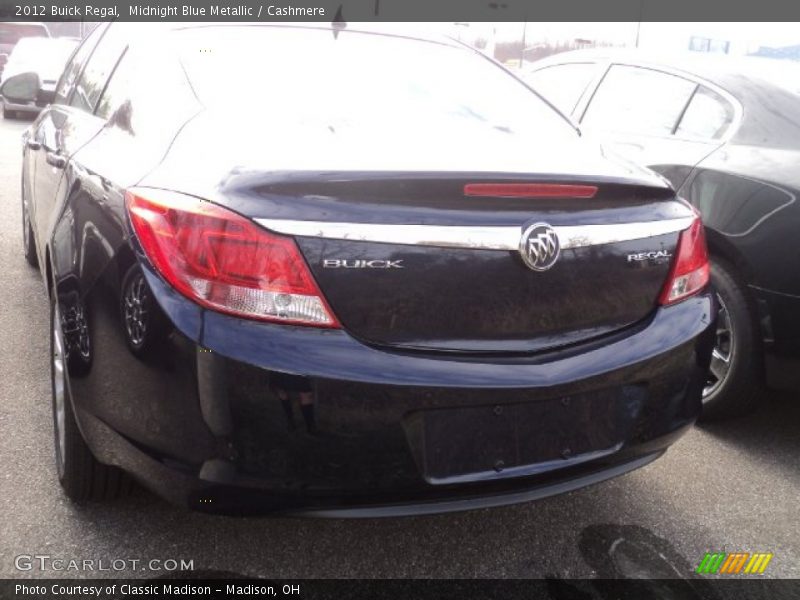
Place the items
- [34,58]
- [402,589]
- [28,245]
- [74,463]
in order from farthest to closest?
[34,58] < [28,245] < [74,463] < [402,589]

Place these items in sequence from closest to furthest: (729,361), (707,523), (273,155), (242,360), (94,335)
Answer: (242,360) < (273,155) < (94,335) < (707,523) < (729,361)

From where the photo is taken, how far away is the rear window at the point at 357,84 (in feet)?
7.41

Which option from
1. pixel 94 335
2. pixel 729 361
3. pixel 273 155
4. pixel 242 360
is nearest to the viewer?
pixel 242 360

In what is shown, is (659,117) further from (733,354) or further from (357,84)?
(357,84)

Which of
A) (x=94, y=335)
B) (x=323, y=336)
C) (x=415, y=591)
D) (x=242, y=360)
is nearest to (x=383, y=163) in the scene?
(x=323, y=336)

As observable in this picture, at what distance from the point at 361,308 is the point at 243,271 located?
10.3 inches

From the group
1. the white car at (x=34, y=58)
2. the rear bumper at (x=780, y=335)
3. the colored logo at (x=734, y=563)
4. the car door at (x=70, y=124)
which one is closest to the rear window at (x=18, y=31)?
the white car at (x=34, y=58)

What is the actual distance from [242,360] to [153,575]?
823 millimetres

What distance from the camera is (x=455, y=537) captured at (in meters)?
2.46

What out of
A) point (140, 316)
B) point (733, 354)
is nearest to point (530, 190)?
point (140, 316)

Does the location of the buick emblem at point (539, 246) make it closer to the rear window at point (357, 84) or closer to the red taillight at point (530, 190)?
the red taillight at point (530, 190)

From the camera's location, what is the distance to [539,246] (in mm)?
1914

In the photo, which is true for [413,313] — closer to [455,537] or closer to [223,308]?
[223,308]

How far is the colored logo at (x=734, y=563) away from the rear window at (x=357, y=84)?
131cm
